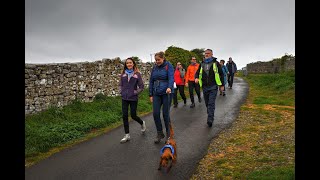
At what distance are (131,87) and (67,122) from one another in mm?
3358

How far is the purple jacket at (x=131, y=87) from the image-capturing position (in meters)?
7.56

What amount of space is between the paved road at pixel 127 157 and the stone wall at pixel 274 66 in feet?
59.7

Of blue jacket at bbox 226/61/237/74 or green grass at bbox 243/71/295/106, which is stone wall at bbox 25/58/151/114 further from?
blue jacket at bbox 226/61/237/74

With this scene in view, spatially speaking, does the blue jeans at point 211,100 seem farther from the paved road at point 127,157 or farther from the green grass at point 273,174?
the green grass at point 273,174

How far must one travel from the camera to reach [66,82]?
12250 mm

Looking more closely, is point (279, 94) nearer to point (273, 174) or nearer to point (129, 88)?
point (129, 88)

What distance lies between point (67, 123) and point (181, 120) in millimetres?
3766

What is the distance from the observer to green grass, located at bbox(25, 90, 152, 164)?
7.81 m

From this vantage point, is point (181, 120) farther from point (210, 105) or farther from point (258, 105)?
point (258, 105)

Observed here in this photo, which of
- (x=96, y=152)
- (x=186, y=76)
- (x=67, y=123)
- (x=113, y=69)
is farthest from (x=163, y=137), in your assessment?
(x=113, y=69)

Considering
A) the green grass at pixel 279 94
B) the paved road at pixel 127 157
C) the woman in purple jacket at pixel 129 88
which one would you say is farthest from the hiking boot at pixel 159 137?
the green grass at pixel 279 94
